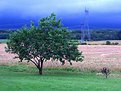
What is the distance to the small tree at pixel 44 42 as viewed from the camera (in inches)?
1679

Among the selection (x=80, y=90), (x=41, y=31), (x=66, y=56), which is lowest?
(x=80, y=90)

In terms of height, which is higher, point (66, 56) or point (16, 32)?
point (16, 32)

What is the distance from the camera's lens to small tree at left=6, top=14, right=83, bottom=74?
4266 cm

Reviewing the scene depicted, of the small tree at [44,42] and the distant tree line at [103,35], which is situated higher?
the distant tree line at [103,35]

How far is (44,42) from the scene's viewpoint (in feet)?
140

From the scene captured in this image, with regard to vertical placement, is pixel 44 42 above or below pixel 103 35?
below

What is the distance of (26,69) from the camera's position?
4966 centimetres

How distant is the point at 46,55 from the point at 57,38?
7.44ft

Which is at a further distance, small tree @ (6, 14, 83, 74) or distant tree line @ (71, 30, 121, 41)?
distant tree line @ (71, 30, 121, 41)

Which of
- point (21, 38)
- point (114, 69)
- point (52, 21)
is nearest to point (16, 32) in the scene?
point (21, 38)

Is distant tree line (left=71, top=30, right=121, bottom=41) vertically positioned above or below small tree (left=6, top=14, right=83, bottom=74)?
above

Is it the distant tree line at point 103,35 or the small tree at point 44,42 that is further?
the distant tree line at point 103,35

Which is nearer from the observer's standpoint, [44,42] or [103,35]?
[44,42]

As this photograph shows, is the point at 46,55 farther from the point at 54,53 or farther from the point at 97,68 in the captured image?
the point at 97,68
